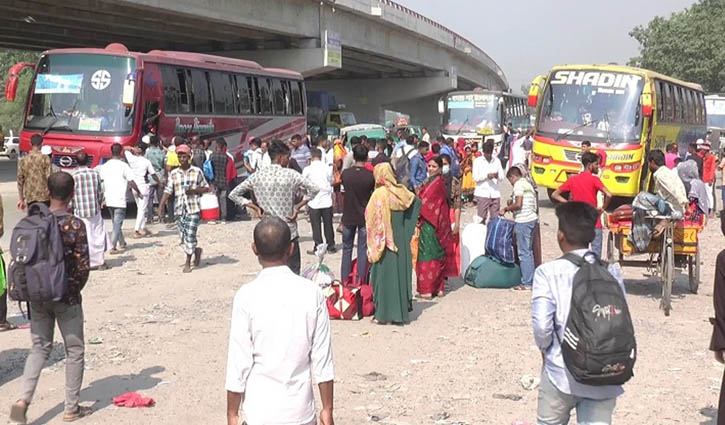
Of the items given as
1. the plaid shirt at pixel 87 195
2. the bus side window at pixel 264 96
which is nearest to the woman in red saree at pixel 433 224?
the plaid shirt at pixel 87 195

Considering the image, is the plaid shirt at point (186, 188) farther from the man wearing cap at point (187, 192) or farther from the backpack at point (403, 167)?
the backpack at point (403, 167)

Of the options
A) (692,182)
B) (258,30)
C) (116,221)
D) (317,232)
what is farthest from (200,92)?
(692,182)

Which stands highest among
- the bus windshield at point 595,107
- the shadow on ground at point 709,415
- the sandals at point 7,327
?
the bus windshield at point 595,107

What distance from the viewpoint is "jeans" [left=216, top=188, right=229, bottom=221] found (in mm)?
16670

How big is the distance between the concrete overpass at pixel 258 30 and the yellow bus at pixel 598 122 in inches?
469

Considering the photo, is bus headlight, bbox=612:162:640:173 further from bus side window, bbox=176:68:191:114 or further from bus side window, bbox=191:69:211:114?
bus side window, bbox=176:68:191:114

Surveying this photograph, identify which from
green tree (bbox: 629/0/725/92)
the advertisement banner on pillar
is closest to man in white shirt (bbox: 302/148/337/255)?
the advertisement banner on pillar

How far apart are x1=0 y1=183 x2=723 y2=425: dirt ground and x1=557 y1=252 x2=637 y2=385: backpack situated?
2242 mm

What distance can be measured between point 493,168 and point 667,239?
185 inches

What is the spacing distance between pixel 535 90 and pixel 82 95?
1028 cm

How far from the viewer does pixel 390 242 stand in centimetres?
813

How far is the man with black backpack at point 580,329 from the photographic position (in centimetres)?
359

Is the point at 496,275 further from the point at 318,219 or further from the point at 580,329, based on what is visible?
the point at 580,329

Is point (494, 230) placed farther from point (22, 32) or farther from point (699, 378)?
point (22, 32)
